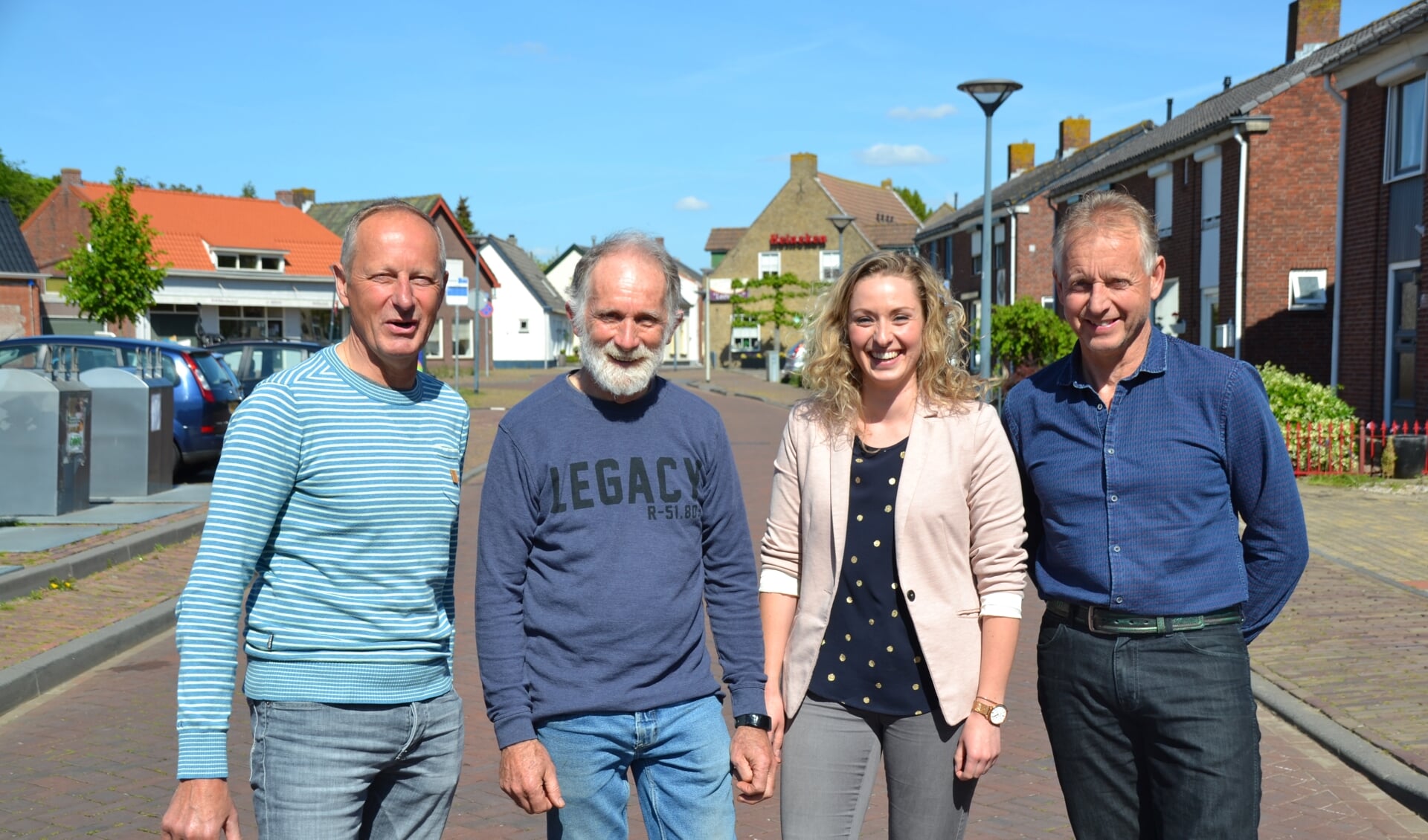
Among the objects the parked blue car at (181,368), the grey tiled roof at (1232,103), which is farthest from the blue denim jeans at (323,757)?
the grey tiled roof at (1232,103)

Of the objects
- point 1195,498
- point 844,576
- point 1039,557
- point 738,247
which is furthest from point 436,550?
point 738,247

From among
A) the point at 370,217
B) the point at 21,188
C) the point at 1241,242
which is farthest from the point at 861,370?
the point at 21,188

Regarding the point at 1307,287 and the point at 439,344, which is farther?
the point at 439,344

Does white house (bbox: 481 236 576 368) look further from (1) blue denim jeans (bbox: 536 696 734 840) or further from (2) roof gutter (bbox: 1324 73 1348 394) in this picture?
(1) blue denim jeans (bbox: 536 696 734 840)

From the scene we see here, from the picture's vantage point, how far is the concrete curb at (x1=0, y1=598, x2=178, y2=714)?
5969 millimetres

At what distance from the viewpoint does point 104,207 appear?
40.9m

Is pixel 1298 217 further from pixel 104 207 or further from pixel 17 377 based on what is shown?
pixel 104 207

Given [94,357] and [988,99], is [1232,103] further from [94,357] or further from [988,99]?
[94,357]

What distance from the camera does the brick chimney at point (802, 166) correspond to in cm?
7250

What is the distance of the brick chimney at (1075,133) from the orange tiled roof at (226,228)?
29178 mm

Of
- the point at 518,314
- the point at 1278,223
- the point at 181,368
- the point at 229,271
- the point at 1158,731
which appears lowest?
the point at 1158,731

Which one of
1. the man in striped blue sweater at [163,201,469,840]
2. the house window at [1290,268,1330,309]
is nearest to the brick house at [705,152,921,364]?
the house window at [1290,268,1330,309]

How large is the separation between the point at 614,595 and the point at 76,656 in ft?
16.8

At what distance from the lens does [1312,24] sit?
94.2 feet
